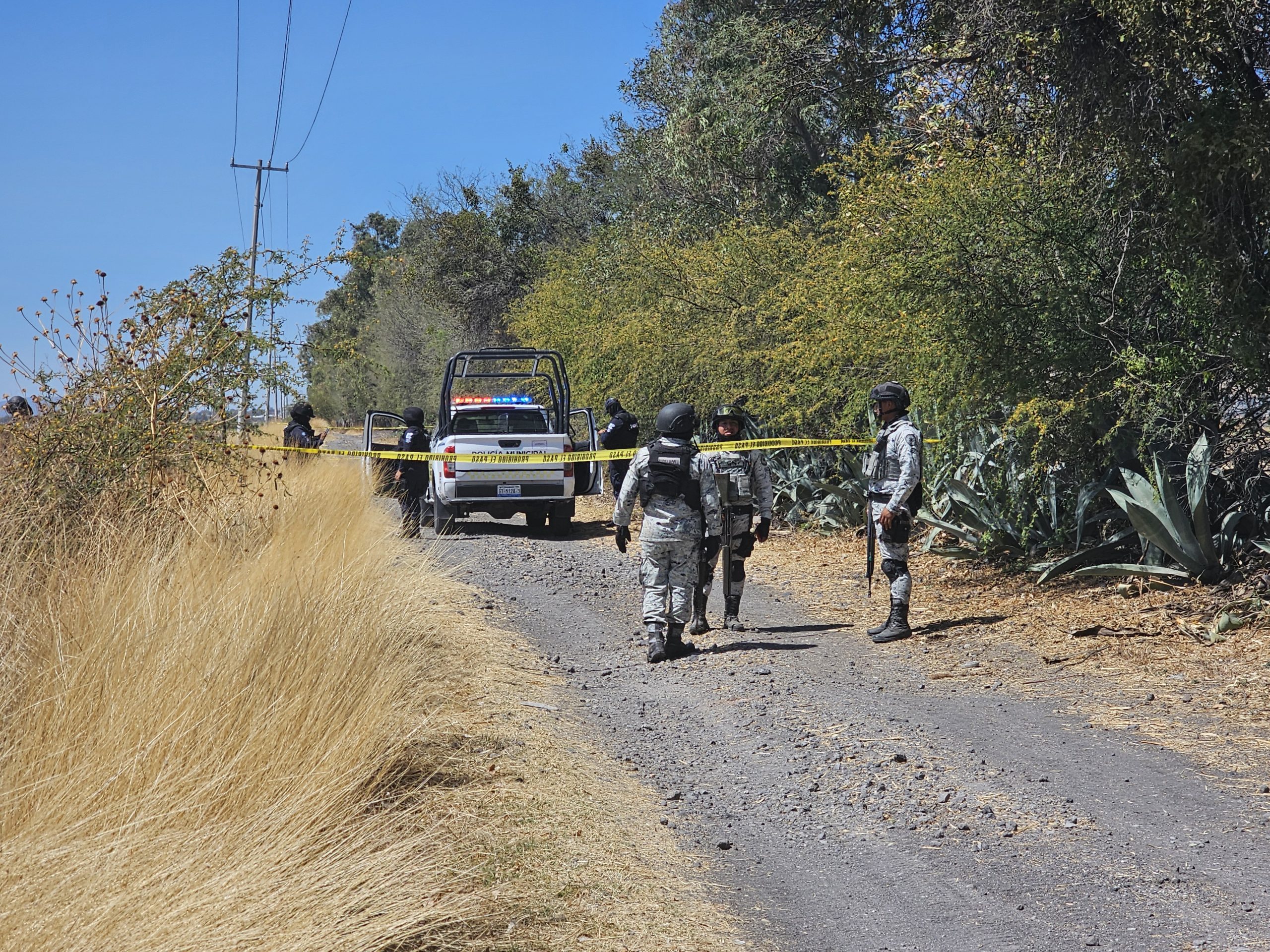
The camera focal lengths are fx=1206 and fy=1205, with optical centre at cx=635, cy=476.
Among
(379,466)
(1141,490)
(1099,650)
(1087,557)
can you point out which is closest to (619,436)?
(379,466)

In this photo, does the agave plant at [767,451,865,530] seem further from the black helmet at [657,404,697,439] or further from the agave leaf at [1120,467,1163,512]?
the black helmet at [657,404,697,439]

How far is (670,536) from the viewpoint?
27.5ft

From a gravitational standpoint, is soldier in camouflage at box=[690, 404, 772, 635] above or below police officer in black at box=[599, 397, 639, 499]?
below

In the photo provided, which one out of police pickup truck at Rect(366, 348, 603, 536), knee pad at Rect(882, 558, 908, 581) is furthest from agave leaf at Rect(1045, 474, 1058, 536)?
police pickup truck at Rect(366, 348, 603, 536)

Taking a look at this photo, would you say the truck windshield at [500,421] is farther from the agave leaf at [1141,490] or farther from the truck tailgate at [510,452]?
the agave leaf at [1141,490]

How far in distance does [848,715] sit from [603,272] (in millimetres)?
19094

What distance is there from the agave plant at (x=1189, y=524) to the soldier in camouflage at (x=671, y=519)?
3.16 metres

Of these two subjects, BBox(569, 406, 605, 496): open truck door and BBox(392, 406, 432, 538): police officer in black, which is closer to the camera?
BBox(392, 406, 432, 538): police officer in black

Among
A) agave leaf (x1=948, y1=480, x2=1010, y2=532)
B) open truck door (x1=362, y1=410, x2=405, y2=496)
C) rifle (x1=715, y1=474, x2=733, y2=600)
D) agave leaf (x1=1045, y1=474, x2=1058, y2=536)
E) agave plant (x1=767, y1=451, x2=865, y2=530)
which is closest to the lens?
rifle (x1=715, y1=474, x2=733, y2=600)

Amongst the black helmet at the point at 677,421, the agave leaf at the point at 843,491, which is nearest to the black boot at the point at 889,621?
the black helmet at the point at 677,421

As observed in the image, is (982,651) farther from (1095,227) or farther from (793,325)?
(793,325)

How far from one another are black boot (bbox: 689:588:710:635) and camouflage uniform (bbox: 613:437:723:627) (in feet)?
1.79

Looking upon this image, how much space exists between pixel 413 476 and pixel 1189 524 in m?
9.79

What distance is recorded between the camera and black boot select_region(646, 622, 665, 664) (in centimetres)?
825
